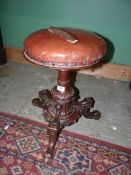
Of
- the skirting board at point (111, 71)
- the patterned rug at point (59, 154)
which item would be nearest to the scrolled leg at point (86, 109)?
the patterned rug at point (59, 154)

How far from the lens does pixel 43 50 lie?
1.04m

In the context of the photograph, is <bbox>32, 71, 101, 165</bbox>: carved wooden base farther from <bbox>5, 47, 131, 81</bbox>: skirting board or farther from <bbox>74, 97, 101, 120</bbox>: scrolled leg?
<bbox>5, 47, 131, 81</bbox>: skirting board

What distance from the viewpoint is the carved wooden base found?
1284 millimetres

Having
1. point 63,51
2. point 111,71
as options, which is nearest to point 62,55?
point 63,51

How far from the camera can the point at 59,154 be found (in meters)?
1.31

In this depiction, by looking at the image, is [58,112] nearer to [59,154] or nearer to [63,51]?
[59,154]

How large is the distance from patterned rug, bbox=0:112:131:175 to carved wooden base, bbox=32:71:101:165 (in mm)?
82

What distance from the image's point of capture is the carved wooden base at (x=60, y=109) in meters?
1.28

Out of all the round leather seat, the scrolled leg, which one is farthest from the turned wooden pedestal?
the scrolled leg

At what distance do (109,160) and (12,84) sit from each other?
126 centimetres

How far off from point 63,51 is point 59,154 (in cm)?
72

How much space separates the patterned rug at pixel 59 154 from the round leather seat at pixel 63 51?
62 cm

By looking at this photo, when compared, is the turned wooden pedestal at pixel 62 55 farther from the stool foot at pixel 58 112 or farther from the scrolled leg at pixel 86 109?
the scrolled leg at pixel 86 109

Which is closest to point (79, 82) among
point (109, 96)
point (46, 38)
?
point (109, 96)
